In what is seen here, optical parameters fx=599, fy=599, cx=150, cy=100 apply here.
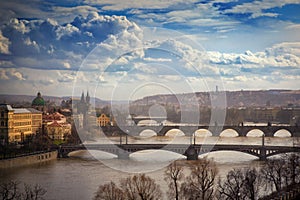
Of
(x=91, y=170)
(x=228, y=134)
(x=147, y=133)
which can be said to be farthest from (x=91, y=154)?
(x=228, y=134)

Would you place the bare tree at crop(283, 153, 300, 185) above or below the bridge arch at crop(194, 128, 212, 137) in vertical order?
below

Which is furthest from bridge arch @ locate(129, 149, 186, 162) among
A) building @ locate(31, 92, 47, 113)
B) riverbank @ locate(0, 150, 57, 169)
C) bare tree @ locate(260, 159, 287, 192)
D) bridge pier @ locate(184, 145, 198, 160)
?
building @ locate(31, 92, 47, 113)

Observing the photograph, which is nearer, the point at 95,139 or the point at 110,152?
the point at 110,152

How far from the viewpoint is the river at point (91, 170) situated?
7125mm

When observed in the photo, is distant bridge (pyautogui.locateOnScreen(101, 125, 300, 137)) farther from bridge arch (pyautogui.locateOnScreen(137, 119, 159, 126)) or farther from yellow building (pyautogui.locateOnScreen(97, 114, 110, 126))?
bridge arch (pyautogui.locateOnScreen(137, 119, 159, 126))

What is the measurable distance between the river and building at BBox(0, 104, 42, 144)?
238 cm

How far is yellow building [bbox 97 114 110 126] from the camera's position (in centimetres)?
1505

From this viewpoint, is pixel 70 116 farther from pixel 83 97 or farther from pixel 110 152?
pixel 110 152

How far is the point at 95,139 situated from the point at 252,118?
8170 millimetres

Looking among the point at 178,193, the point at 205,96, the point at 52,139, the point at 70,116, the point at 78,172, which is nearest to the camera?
the point at 178,193

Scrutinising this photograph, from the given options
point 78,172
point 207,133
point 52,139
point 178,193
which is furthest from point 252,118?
point 178,193

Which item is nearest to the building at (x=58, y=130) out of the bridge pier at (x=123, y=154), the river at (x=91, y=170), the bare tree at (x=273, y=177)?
the river at (x=91, y=170)

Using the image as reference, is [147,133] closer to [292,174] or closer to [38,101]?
[38,101]

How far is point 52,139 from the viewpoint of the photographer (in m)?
13.0
